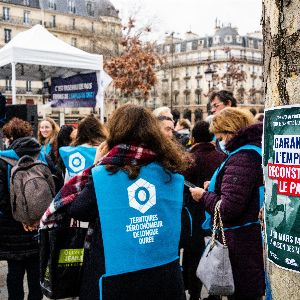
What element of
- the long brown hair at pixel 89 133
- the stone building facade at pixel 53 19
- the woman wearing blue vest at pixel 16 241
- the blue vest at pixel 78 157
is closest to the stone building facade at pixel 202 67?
the stone building facade at pixel 53 19

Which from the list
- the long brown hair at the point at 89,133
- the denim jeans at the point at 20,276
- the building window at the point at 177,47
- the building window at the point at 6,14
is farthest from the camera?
the building window at the point at 177,47

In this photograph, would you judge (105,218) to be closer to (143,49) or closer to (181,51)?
(143,49)

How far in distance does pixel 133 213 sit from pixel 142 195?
108mm

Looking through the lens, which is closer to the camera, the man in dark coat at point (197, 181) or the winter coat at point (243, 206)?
the winter coat at point (243, 206)

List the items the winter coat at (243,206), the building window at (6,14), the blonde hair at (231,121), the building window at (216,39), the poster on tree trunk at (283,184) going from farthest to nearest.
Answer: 1. the building window at (216,39)
2. the building window at (6,14)
3. the blonde hair at (231,121)
4. the winter coat at (243,206)
5. the poster on tree trunk at (283,184)

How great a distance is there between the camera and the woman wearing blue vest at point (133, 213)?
2369 millimetres

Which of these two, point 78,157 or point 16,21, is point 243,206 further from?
point 16,21

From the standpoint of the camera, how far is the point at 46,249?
8.54 ft

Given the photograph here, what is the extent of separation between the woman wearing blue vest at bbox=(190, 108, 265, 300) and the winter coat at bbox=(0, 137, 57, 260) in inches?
59.1

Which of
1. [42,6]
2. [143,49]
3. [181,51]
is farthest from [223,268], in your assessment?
[181,51]

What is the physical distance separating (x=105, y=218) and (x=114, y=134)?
1.59ft

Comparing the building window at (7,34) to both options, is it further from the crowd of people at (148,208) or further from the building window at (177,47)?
the crowd of people at (148,208)

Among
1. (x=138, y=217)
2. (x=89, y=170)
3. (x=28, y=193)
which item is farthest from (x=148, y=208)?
(x=28, y=193)

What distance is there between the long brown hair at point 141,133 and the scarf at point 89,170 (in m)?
0.04
